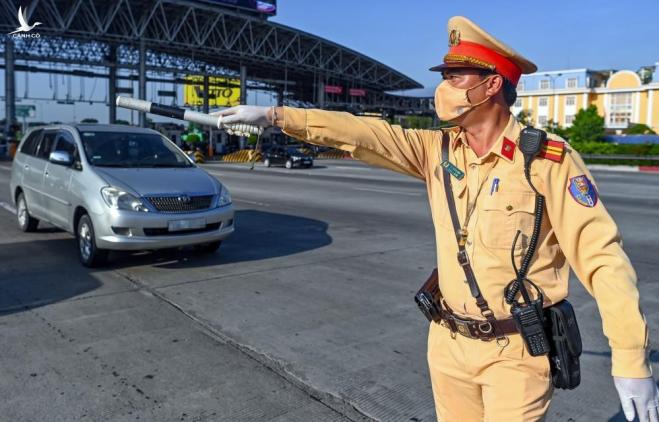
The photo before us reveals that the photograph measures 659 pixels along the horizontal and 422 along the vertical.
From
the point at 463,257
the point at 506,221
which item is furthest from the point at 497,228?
the point at 463,257

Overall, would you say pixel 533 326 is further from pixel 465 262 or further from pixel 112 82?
pixel 112 82

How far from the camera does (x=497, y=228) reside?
1981 millimetres

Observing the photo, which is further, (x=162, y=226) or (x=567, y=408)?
(x=162, y=226)

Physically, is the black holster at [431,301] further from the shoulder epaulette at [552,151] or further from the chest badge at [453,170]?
the shoulder epaulette at [552,151]

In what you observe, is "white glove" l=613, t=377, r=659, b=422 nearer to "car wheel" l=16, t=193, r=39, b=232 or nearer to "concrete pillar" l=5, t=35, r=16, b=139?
"car wheel" l=16, t=193, r=39, b=232

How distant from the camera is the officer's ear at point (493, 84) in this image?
2.07 metres

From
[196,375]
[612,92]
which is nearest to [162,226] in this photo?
[196,375]

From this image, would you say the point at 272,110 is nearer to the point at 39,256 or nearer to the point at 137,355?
the point at 137,355

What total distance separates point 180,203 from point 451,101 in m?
5.40

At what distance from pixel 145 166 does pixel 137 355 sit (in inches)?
154

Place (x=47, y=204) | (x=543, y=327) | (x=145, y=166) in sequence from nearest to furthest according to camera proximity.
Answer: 1. (x=543, y=327)
2. (x=145, y=166)
3. (x=47, y=204)

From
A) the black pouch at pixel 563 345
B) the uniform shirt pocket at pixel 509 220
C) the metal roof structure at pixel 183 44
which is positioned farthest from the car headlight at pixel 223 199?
the metal roof structure at pixel 183 44

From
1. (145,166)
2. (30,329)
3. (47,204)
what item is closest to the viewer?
(30,329)

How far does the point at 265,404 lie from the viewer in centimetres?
350
